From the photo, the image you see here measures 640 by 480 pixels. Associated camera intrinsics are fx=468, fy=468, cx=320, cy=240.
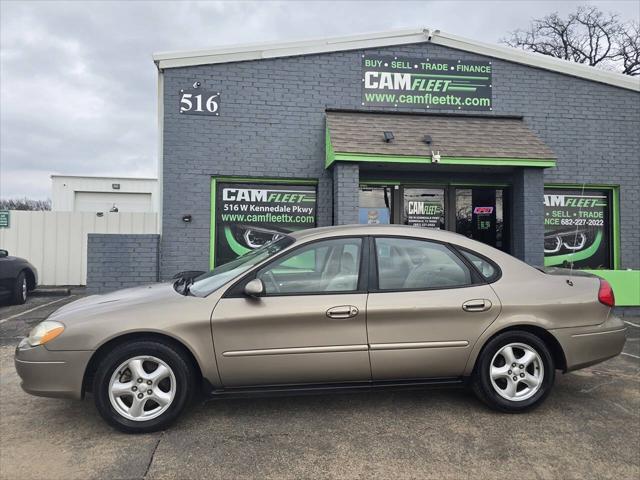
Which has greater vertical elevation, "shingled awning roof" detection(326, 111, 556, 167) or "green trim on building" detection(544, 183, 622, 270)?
"shingled awning roof" detection(326, 111, 556, 167)

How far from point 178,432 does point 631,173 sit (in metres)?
9.50

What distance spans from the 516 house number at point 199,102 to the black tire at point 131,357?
5.74 metres

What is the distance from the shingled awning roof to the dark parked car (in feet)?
21.4

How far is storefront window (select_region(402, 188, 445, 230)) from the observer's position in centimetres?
885

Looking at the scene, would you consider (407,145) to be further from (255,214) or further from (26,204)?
(26,204)

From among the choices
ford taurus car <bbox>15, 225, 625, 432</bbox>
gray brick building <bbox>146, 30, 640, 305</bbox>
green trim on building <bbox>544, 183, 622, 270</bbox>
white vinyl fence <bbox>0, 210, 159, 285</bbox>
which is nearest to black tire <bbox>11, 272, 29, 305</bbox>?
white vinyl fence <bbox>0, 210, 159, 285</bbox>

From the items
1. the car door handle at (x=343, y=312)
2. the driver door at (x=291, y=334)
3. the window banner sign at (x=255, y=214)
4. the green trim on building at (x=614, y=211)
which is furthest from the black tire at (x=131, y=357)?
the green trim on building at (x=614, y=211)

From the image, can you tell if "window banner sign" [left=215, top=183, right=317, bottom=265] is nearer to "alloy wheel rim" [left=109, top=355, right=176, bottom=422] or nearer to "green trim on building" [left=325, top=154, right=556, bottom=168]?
"green trim on building" [left=325, top=154, right=556, bottom=168]

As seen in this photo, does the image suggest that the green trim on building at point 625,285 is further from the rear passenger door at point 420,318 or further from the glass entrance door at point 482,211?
the rear passenger door at point 420,318

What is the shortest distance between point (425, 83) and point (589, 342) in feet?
20.4

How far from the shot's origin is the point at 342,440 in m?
3.26

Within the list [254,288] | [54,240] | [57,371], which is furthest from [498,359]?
[54,240]

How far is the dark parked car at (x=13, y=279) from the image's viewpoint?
8.96 meters

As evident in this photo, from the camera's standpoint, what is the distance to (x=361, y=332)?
139 inches
